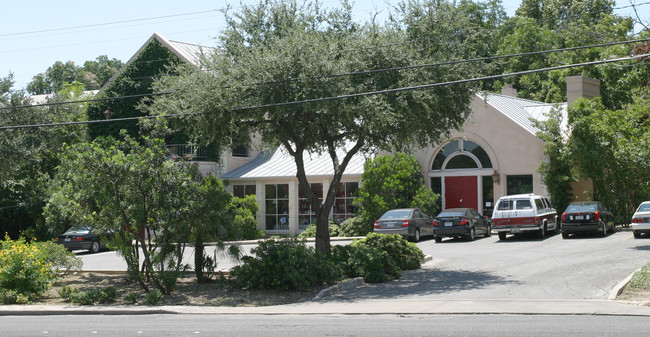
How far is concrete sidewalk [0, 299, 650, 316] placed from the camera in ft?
43.2

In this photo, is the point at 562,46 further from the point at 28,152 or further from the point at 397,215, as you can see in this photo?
the point at 28,152

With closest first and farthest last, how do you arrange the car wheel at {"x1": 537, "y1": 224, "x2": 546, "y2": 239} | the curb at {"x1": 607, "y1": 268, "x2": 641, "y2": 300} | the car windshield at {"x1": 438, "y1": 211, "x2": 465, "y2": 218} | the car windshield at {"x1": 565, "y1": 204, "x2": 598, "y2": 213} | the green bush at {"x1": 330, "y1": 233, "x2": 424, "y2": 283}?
the curb at {"x1": 607, "y1": 268, "x2": 641, "y2": 300}, the green bush at {"x1": 330, "y1": 233, "x2": 424, "y2": 283}, the car windshield at {"x1": 565, "y1": 204, "x2": 598, "y2": 213}, the car wheel at {"x1": 537, "y1": 224, "x2": 546, "y2": 239}, the car windshield at {"x1": 438, "y1": 211, "x2": 465, "y2": 218}

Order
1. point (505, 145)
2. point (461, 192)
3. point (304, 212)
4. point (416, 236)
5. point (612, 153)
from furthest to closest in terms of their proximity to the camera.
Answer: point (304, 212) < point (461, 192) < point (505, 145) < point (612, 153) < point (416, 236)

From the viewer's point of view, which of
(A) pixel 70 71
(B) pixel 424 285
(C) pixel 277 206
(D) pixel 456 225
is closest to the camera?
(B) pixel 424 285

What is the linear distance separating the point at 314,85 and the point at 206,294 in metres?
6.09

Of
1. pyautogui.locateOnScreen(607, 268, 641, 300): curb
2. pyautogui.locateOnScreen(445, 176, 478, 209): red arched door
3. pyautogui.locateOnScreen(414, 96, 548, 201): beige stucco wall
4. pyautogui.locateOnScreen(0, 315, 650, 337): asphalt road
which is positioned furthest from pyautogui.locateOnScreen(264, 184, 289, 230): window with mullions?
pyautogui.locateOnScreen(0, 315, 650, 337): asphalt road

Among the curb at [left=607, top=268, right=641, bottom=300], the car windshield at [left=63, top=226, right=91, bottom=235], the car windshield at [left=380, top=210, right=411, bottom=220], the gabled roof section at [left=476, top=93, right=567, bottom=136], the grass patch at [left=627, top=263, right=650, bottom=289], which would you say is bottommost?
the curb at [left=607, top=268, right=641, bottom=300]

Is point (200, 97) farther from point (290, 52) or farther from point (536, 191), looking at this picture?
point (536, 191)

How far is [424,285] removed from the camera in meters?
17.7

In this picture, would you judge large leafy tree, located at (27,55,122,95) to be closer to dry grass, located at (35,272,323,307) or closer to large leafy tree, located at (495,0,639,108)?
large leafy tree, located at (495,0,639,108)

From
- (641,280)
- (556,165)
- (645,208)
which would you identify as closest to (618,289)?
(641,280)

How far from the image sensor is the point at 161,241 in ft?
57.7

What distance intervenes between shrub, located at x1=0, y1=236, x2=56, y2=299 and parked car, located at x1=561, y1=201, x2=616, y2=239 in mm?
19668

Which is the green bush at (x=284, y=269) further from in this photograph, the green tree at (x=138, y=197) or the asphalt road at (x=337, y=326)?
the asphalt road at (x=337, y=326)
